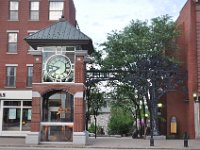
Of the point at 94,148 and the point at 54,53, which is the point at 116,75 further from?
the point at 94,148

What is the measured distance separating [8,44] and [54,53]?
15.0m

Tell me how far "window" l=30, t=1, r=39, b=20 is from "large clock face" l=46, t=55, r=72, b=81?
15197 millimetres

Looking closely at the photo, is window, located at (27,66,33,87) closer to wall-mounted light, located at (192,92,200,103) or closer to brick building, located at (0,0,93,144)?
brick building, located at (0,0,93,144)

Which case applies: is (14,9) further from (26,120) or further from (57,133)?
(57,133)

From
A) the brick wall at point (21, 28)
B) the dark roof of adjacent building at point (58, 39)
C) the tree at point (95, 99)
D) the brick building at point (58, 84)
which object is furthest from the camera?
the tree at point (95, 99)

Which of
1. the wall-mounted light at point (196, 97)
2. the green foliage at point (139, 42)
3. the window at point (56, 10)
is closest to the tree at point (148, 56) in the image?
the green foliage at point (139, 42)

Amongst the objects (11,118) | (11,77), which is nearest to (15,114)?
(11,118)

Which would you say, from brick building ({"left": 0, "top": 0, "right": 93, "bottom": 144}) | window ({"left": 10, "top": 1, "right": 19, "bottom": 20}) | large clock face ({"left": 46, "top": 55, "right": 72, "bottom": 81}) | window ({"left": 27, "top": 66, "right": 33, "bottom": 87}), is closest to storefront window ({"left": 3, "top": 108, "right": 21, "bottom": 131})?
window ({"left": 27, "top": 66, "right": 33, "bottom": 87})

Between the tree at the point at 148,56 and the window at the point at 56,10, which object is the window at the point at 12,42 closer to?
the window at the point at 56,10

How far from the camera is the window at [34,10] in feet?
151

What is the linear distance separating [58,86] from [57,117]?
2298mm

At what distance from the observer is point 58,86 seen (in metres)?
31.7

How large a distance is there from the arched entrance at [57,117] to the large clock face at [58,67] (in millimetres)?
1231

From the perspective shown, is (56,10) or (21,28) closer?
(21,28)
